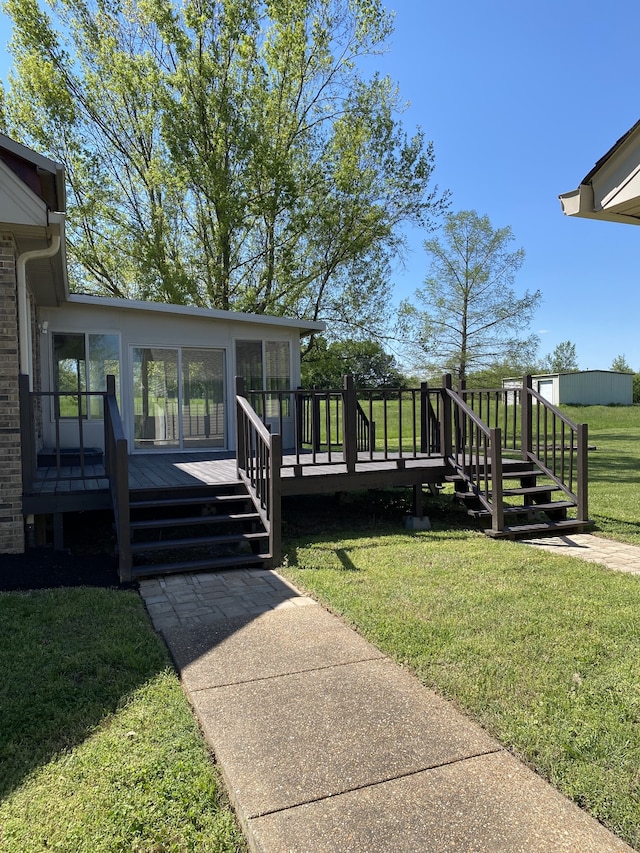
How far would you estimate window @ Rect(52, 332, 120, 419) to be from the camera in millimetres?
9297

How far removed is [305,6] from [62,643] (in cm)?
1681

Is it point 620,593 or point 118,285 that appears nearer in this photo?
point 620,593

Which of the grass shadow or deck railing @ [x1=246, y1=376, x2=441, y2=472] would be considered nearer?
the grass shadow

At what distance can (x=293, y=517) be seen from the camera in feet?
26.0

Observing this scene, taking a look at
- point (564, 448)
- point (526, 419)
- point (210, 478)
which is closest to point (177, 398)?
point (210, 478)

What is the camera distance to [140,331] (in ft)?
31.8

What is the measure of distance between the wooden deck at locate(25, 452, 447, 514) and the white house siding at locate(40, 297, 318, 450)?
4.87ft

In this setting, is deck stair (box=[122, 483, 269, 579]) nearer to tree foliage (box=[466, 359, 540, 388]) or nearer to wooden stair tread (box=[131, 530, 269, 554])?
wooden stair tread (box=[131, 530, 269, 554])

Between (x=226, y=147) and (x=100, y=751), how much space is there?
14.7 meters

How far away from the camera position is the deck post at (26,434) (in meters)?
5.41

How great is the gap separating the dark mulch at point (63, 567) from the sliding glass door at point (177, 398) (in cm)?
358

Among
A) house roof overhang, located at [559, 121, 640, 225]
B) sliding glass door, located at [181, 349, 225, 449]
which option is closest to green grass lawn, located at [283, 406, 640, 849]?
house roof overhang, located at [559, 121, 640, 225]

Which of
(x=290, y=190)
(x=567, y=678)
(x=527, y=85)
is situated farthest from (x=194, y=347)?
(x=527, y=85)

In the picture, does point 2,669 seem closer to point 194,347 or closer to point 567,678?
point 567,678
